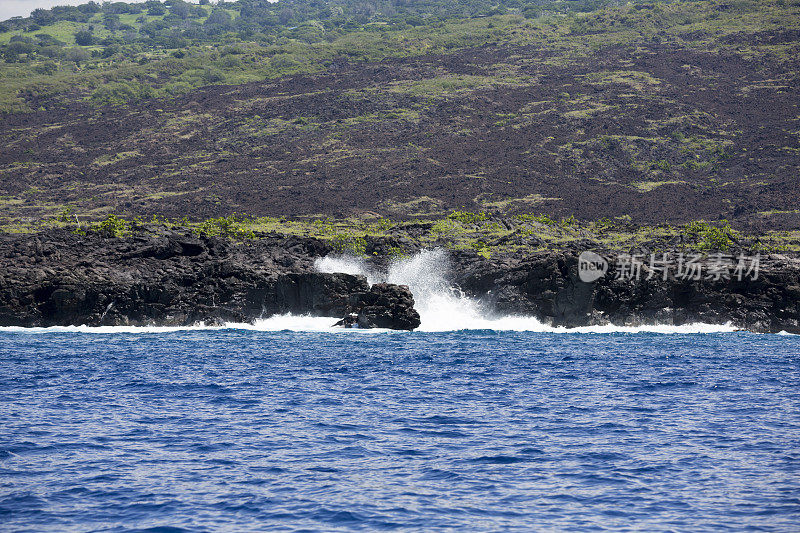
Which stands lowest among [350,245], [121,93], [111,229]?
[350,245]

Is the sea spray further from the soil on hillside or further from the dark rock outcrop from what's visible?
the soil on hillside

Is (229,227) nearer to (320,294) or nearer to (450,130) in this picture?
(320,294)

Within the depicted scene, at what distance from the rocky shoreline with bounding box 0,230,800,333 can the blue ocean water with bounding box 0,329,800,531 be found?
72.1 ft

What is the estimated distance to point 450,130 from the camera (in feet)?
473

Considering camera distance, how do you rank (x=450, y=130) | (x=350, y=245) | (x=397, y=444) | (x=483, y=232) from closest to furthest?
(x=397, y=444) → (x=350, y=245) → (x=483, y=232) → (x=450, y=130)

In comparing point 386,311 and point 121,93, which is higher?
point 121,93

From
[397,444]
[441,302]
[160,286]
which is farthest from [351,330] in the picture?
[397,444]

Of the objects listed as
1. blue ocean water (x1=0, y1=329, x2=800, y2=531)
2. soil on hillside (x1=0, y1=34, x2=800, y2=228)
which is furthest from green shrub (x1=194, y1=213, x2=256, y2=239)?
blue ocean water (x1=0, y1=329, x2=800, y2=531)

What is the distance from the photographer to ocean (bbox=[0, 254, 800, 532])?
54.1ft

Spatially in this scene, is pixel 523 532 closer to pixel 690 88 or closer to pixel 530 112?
pixel 530 112

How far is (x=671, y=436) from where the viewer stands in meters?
22.9

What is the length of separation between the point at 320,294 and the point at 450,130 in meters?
84.2

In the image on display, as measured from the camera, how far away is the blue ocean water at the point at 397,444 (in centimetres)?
1648

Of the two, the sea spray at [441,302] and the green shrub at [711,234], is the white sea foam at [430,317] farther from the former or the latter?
the green shrub at [711,234]
